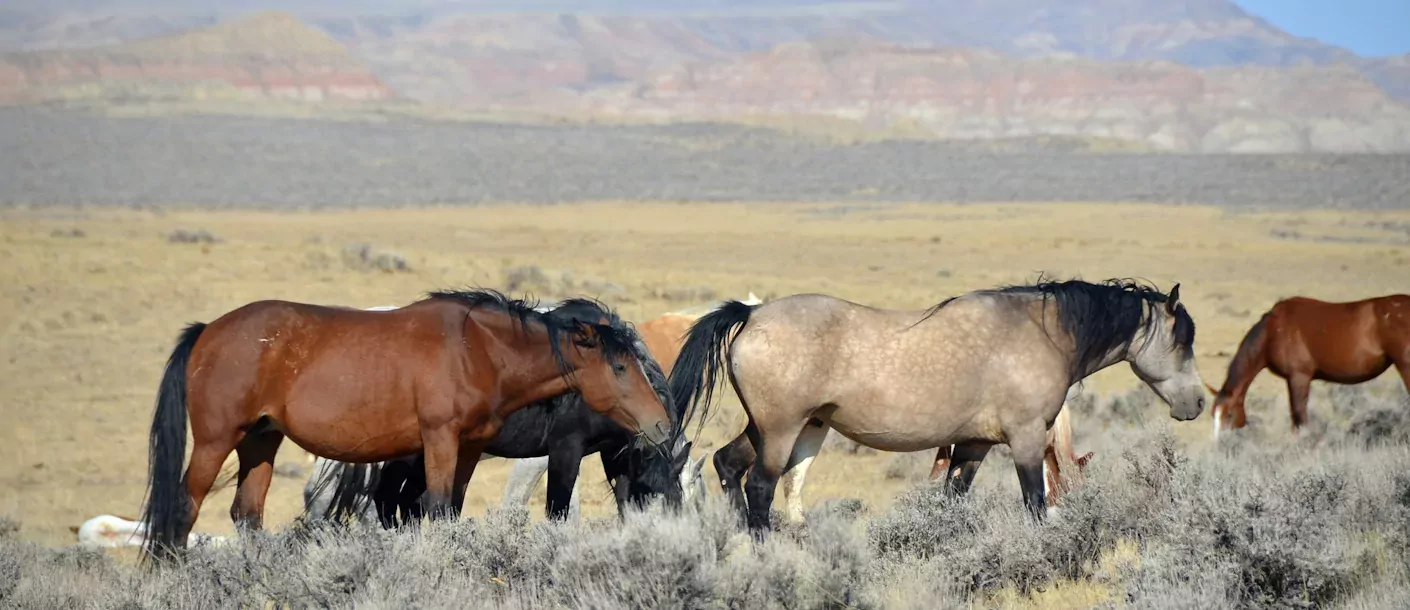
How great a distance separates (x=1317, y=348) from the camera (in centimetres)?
1204

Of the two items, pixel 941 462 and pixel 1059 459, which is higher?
pixel 1059 459

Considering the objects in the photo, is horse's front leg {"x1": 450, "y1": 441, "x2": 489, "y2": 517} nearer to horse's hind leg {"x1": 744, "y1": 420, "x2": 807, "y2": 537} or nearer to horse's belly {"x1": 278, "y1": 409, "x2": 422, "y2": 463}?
horse's belly {"x1": 278, "y1": 409, "x2": 422, "y2": 463}

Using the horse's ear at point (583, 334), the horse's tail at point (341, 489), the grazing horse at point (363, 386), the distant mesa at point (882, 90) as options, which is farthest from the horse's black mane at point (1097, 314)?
the distant mesa at point (882, 90)

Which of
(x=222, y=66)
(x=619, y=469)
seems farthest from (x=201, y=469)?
(x=222, y=66)

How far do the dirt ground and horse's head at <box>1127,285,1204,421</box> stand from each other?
8.12ft

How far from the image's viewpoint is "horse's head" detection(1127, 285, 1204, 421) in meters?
7.82

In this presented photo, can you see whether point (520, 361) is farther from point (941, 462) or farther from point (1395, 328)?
point (1395, 328)

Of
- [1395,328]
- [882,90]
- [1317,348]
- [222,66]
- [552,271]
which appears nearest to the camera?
[1395,328]

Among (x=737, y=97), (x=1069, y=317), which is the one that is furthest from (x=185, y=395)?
(x=737, y=97)

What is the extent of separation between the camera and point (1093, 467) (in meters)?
8.36

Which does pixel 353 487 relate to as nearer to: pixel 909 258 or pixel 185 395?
pixel 185 395

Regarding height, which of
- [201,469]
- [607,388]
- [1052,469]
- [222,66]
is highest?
[607,388]

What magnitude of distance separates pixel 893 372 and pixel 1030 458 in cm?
78

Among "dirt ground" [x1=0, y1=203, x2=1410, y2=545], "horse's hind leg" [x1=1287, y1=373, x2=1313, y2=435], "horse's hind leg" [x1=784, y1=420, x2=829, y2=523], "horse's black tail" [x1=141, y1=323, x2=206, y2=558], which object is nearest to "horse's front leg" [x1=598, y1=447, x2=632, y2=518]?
"horse's hind leg" [x1=784, y1=420, x2=829, y2=523]
